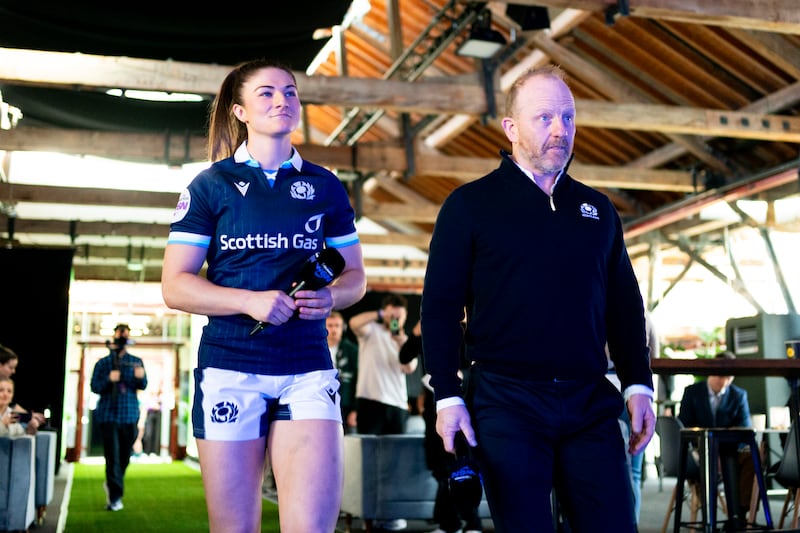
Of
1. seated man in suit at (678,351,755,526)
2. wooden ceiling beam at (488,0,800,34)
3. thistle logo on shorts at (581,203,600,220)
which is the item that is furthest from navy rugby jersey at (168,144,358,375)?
seated man in suit at (678,351,755,526)

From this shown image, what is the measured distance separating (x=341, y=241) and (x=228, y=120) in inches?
15.0

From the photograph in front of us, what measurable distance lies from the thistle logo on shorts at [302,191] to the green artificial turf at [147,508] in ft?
14.6

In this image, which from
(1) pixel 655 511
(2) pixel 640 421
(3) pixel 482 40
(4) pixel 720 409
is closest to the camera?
(2) pixel 640 421

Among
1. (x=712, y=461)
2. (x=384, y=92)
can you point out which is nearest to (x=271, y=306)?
(x=712, y=461)

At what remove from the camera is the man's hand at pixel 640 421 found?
206 cm

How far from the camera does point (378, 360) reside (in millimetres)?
6824

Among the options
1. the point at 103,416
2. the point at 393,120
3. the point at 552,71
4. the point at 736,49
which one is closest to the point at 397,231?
the point at 393,120

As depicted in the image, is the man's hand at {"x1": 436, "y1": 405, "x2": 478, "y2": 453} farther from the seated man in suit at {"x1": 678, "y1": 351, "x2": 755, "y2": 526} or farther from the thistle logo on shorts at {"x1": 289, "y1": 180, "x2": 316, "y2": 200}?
the seated man in suit at {"x1": 678, "y1": 351, "x2": 755, "y2": 526}

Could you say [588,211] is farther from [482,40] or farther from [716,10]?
[482,40]

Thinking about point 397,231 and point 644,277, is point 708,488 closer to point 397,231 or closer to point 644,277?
point 644,277

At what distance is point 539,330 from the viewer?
6.38ft

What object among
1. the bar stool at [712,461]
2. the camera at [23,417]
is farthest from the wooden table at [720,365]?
the camera at [23,417]

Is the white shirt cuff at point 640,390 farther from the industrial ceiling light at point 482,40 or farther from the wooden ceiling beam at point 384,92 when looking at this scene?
the industrial ceiling light at point 482,40

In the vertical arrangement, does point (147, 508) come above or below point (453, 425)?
below
